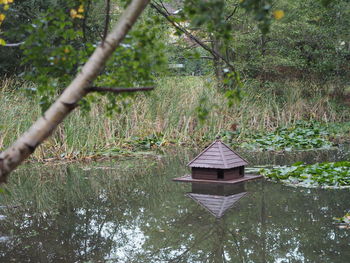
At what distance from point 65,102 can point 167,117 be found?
9.01 meters

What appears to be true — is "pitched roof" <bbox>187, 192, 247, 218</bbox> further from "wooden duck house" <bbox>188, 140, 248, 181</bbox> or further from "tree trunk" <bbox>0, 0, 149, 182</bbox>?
"tree trunk" <bbox>0, 0, 149, 182</bbox>

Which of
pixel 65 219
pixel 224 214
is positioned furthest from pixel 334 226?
pixel 65 219

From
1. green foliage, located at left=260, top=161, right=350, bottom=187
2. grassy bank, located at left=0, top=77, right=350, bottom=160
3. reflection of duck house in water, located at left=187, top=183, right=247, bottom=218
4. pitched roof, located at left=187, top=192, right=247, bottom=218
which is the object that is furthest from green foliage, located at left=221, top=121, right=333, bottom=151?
pitched roof, located at left=187, top=192, right=247, bottom=218

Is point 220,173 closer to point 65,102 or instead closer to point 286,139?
point 286,139

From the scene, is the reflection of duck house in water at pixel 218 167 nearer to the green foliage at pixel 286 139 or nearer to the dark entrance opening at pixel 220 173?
the dark entrance opening at pixel 220 173

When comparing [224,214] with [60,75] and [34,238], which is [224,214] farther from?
[60,75]

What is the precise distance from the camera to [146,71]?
2.41 m

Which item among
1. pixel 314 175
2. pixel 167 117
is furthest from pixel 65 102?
pixel 167 117

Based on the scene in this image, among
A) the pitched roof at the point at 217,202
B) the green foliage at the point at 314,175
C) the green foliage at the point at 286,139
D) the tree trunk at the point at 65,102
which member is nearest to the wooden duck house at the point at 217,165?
the green foliage at the point at 314,175

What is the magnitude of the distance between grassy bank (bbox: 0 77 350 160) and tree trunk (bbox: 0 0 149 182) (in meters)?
5.68

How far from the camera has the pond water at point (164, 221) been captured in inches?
154

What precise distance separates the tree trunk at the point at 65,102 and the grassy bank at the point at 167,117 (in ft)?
18.6

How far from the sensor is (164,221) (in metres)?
4.79

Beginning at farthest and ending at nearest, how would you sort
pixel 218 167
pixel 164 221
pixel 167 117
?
pixel 167 117 < pixel 218 167 < pixel 164 221
